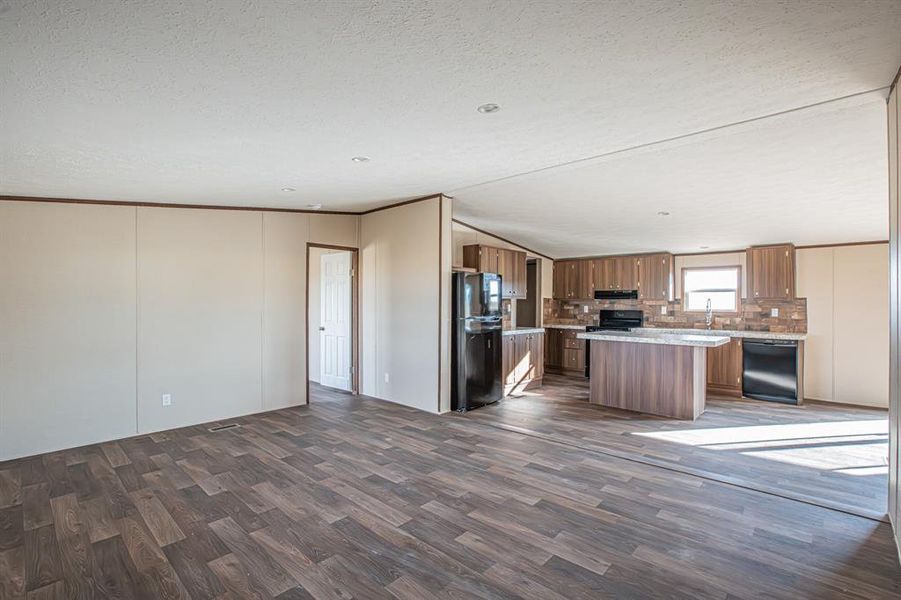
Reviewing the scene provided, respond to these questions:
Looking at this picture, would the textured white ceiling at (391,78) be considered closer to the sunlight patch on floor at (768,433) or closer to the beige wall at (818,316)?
the sunlight patch on floor at (768,433)

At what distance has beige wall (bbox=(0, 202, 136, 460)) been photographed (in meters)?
3.83

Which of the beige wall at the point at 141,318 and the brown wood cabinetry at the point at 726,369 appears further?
the brown wood cabinetry at the point at 726,369

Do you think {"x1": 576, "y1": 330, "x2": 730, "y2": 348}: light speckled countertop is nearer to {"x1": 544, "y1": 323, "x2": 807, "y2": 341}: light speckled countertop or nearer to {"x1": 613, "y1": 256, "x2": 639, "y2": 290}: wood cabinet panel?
{"x1": 544, "y1": 323, "x2": 807, "y2": 341}: light speckled countertop

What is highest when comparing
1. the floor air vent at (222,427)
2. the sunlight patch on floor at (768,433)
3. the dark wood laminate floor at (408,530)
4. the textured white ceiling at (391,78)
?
the textured white ceiling at (391,78)

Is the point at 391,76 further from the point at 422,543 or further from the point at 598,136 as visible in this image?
the point at 422,543

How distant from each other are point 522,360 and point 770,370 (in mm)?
3468

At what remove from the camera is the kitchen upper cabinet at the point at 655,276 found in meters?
7.44

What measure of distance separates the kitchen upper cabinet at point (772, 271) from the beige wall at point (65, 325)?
8.12 m

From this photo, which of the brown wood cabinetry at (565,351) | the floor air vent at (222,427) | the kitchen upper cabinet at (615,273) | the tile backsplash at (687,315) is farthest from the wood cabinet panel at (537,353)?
the floor air vent at (222,427)

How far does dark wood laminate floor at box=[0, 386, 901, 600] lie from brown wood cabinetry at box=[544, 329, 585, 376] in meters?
4.25

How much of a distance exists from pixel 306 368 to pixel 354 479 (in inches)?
106

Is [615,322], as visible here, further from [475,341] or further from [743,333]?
[475,341]

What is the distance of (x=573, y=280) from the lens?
8.55m

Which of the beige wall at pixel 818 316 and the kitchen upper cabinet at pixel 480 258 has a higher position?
the kitchen upper cabinet at pixel 480 258
